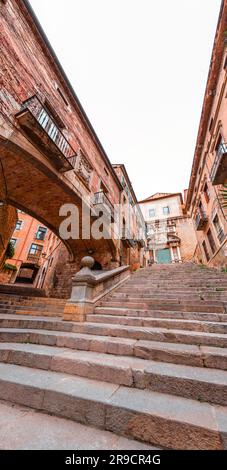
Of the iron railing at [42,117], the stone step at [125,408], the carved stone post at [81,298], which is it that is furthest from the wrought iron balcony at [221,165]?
the stone step at [125,408]

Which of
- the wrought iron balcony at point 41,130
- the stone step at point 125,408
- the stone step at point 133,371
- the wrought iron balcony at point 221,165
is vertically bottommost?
the stone step at point 125,408

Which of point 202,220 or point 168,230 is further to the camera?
point 168,230

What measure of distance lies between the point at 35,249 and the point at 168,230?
17.9 m

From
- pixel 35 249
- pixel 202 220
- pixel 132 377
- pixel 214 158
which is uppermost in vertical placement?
pixel 214 158

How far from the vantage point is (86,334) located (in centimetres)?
321

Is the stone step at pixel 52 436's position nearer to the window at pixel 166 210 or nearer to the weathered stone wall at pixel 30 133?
the weathered stone wall at pixel 30 133

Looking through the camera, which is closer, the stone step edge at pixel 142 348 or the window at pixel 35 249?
the stone step edge at pixel 142 348

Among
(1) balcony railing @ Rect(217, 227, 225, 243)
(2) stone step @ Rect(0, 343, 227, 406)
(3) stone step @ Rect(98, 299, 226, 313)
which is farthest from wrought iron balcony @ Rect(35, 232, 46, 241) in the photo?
(2) stone step @ Rect(0, 343, 227, 406)

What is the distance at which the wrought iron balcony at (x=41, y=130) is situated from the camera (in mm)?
5688

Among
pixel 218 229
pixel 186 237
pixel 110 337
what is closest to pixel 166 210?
pixel 186 237

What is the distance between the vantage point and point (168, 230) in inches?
985

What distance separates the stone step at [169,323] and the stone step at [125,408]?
1.43m

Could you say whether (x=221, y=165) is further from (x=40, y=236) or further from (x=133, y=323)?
(x=40, y=236)

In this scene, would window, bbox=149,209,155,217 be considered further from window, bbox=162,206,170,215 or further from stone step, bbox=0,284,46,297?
stone step, bbox=0,284,46,297
